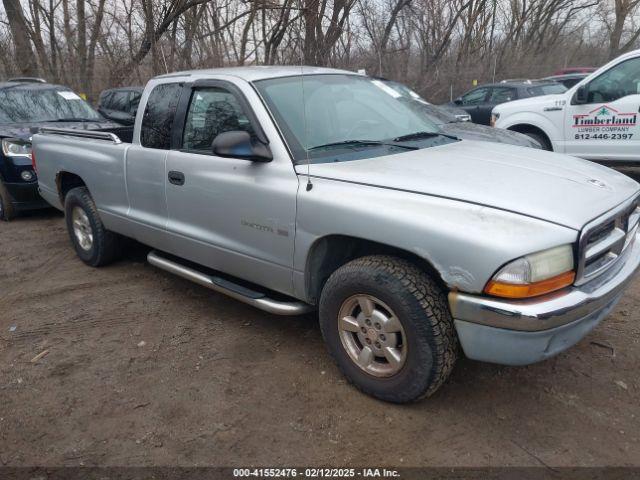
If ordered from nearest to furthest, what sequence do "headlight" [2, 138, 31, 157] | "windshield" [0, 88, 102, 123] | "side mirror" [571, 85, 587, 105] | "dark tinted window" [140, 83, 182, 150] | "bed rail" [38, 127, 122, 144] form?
"dark tinted window" [140, 83, 182, 150]
"bed rail" [38, 127, 122, 144]
"headlight" [2, 138, 31, 157]
"side mirror" [571, 85, 587, 105]
"windshield" [0, 88, 102, 123]

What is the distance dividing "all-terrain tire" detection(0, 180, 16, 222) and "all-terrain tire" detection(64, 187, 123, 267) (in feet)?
7.52

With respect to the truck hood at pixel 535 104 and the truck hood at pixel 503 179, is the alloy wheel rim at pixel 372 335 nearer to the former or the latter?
the truck hood at pixel 503 179

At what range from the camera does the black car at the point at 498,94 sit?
37.2 ft

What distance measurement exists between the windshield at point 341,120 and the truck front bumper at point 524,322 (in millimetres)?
1223

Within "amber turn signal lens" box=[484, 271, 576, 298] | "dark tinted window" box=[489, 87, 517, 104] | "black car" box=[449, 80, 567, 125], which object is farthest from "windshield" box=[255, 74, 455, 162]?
"dark tinted window" box=[489, 87, 517, 104]

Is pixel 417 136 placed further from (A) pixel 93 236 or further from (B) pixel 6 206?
(B) pixel 6 206

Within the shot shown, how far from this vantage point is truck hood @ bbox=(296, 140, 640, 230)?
8.28ft

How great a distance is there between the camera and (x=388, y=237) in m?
2.65

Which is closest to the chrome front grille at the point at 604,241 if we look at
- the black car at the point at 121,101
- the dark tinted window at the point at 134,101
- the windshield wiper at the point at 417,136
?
the windshield wiper at the point at 417,136

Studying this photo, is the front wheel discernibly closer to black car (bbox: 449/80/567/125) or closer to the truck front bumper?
the truck front bumper

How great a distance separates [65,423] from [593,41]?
30.3m

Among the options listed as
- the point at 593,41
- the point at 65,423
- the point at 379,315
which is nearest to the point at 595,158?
the point at 379,315

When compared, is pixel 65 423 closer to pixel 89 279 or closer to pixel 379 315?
pixel 379 315

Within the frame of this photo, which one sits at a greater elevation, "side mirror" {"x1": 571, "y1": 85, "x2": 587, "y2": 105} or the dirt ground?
"side mirror" {"x1": 571, "y1": 85, "x2": 587, "y2": 105}
